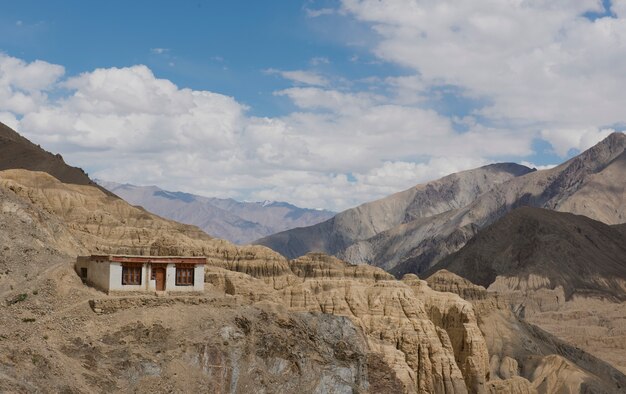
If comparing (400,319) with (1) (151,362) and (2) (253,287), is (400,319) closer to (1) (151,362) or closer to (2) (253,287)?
(2) (253,287)

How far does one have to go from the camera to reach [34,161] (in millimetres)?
173250

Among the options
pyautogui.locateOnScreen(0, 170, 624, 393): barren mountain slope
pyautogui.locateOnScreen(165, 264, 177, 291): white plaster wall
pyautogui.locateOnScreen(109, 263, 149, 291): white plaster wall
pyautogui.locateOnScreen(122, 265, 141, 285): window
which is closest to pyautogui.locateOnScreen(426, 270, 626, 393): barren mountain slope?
pyautogui.locateOnScreen(0, 170, 624, 393): barren mountain slope

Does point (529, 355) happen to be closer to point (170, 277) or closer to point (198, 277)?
point (198, 277)

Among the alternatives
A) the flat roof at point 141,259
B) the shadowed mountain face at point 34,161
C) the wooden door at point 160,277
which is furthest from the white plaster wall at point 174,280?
the shadowed mountain face at point 34,161

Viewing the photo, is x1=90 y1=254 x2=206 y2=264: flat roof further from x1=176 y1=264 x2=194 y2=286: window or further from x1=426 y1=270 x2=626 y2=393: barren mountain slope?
x1=426 y1=270 x2=626 y2=393: barren mountain slope

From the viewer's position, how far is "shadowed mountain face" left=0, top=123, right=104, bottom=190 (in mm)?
170000

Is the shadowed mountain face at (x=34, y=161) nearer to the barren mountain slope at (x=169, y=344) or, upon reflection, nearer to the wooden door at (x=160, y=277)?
the barren mountain slope at (x=169, y=344)

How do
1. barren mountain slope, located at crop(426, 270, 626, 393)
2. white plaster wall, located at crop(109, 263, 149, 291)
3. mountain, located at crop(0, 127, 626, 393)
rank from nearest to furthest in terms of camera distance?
mountain, located at crop(0, 127, 626, 393), white plaster wall, located at crop(109, 263, 149, 291), barren mountain slope, located at crop(426, 270, 626, 393)

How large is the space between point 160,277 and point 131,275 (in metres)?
2.14

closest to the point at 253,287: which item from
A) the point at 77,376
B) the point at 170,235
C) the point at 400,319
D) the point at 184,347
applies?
the point at 400,319

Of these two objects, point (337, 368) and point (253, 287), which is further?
point (253, 287)

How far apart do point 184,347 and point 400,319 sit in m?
47.4

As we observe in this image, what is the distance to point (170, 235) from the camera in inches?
5177

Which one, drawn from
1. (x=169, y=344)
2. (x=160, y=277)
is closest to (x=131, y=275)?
(x=160, y=277)
